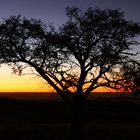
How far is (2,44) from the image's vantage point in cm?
2989

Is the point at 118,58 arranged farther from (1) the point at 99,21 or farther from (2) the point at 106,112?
(2) the point at 106,112

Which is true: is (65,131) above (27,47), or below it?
below

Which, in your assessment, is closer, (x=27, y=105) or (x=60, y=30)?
(x=60, y=30)

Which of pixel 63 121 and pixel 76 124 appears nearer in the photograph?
pixel 76 124

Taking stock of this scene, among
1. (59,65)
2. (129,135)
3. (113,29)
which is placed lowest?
(129,135)

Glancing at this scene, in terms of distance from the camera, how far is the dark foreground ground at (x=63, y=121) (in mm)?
34625

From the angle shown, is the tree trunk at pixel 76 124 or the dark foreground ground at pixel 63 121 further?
the dark foreground ground at pixel 63 121

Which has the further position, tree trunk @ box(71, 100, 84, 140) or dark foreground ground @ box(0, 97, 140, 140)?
dark foreground ground @ box(0, 97, 140, 140)

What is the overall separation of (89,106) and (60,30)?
5340 cm

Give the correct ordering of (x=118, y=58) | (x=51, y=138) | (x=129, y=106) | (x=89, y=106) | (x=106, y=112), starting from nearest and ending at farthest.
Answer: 1. (x=118, y=58)
2. (x=51, y=138)
3. (x=106, y=112)
4. (x=89, y=106)
5. (x=129, y=106)

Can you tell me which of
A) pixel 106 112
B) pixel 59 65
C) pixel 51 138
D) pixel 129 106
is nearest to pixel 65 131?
pixel 51 138

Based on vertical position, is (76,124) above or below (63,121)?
above

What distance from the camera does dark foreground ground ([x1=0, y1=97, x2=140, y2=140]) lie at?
114ft

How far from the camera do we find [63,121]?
6091cm
